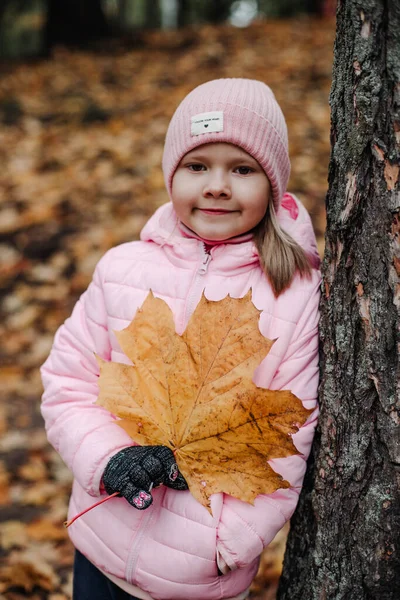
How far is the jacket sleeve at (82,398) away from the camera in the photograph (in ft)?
5.13

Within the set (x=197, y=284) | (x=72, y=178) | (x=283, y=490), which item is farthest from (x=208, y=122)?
(x=72, y=178)

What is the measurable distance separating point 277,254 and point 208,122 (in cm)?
39

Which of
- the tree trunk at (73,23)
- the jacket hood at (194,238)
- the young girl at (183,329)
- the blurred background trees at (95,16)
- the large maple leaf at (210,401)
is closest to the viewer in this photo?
the large maple leaf at (210,401)

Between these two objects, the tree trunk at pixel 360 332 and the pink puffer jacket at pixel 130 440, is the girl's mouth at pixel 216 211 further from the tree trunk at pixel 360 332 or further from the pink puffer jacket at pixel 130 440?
the tree trunk at pixel 360 332

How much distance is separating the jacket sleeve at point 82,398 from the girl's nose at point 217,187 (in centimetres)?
41

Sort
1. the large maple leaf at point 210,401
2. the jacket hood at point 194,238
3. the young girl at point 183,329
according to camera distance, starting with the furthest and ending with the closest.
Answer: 1. the jacket hood at point 194,238
2. the young girl at point 183,329
3. the large maple leaf at point 210,401

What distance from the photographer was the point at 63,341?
178 centimetres

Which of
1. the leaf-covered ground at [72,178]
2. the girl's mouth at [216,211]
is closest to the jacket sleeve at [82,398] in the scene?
the girl's mouth at [216,211]

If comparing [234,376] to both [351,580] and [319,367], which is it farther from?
[351,580]

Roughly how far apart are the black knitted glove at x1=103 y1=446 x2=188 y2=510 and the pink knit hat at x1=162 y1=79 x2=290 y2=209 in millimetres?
774

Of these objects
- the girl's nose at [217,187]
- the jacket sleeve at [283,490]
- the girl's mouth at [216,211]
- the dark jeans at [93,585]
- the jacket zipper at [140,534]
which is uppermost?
the girl's nose at [217,187]

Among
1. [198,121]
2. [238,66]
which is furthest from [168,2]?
[198,121]

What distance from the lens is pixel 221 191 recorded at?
1543 mm

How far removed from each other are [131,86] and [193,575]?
6313 millimetres
